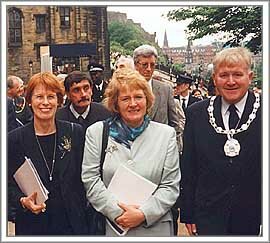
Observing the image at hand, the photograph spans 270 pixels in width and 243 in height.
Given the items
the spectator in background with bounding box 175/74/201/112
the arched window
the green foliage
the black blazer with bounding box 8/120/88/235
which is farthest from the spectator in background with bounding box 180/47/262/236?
the arched window

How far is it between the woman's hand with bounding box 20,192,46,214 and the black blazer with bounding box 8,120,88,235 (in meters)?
0.02

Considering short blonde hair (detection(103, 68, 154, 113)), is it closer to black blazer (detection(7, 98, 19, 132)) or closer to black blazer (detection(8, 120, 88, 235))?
black blazer (detection(8, 120, 88, 235))

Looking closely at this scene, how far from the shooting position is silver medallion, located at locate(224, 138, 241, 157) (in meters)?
5.02

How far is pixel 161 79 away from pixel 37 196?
82 centimetres

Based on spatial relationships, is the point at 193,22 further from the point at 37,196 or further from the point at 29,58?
the point at 37,196

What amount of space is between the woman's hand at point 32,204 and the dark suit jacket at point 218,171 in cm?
67

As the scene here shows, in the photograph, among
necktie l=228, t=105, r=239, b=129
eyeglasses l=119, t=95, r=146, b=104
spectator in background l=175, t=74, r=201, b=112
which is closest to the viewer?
eyeglasses l=119, t=95, r=146, b=104

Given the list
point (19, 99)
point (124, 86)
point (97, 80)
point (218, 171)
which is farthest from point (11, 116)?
point (218, 171)

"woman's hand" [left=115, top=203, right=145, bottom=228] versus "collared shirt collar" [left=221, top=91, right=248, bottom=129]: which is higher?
"collared shirt collar" [left=221, top=91, right=248, bottom=129]

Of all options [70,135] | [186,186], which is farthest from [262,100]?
[70,135]

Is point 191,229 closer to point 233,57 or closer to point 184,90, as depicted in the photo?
point 184,90

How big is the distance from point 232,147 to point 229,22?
0.60m

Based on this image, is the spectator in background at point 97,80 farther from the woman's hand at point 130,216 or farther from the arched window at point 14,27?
the woman's hand at point 130,216

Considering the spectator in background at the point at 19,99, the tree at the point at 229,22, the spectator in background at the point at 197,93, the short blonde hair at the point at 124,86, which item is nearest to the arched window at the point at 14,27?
the spectator in background at the point at 19,99
